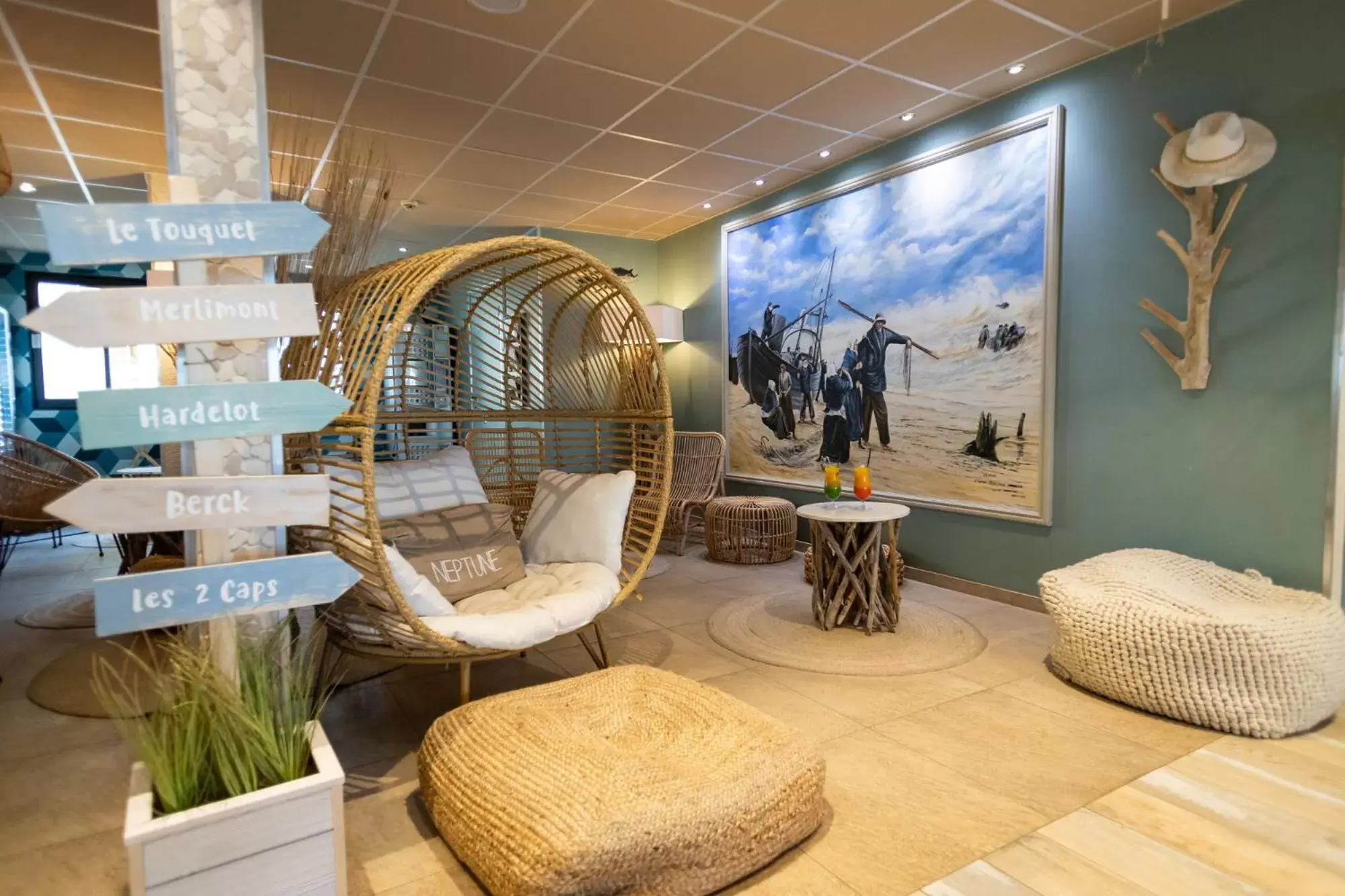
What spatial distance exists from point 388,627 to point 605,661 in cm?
93

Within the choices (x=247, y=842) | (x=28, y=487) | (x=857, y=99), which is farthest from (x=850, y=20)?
(x=28, y=487)

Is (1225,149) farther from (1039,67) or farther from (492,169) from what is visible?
(492,169)

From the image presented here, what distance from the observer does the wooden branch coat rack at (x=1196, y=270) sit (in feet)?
9.82

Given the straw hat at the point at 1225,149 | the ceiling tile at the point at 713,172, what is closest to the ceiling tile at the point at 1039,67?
the straw hat at the point at 1225,149

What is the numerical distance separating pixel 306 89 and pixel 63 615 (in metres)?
3.19

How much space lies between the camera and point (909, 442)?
447 centimetres

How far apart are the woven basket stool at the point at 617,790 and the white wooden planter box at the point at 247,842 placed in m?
0.36

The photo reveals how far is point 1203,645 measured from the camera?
2385 millimetres

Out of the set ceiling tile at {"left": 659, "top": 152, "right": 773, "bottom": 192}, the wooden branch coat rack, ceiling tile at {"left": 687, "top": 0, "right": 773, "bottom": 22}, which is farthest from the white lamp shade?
the wooden branch coat rack

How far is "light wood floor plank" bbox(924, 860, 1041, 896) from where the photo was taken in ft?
5.36

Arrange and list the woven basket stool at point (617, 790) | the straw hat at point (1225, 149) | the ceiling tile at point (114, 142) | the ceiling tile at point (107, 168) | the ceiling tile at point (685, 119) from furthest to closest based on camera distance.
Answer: the ceiling tile at point (107, 168)
the ceiling tile at point (114, 142)
the ceiling tile at point (685, 119)
the straw hat at point (1225, 149)
the woven basket stool at point (617, 790)

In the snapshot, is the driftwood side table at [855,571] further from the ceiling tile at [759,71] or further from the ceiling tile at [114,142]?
the ceiling tile at [114,142]

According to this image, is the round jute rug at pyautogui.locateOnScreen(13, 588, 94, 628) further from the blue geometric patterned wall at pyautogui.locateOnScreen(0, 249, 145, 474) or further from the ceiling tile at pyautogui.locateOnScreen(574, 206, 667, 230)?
the ceiling tile at pyautogui.locateOnScreen(574, 206, 667, 230)

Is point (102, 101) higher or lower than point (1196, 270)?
higher
